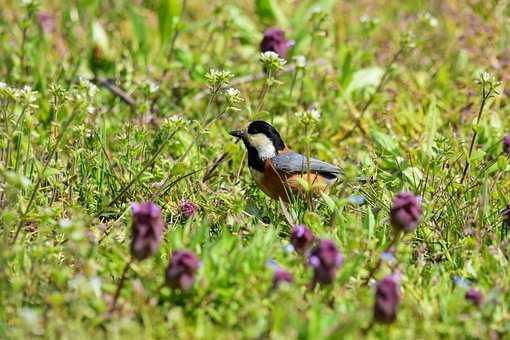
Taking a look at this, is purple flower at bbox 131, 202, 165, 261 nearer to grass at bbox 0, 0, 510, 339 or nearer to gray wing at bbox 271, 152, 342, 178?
grass at bbox 0, 0, 510, 339

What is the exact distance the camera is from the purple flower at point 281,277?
2.67 metres

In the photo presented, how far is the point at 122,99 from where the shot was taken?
200 inches

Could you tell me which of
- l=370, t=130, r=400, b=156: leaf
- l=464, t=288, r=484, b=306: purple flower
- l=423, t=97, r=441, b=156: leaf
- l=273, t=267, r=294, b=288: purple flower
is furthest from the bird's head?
l=464, t=288, r=484, b=306: purple flower

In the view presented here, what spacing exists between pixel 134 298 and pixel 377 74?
125 inches

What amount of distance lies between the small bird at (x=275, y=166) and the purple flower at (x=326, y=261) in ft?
4.16

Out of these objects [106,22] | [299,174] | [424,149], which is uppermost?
[106,22]

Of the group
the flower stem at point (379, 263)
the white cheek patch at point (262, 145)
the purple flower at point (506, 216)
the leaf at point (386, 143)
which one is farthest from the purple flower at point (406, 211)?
the leaf at point (386, 143)

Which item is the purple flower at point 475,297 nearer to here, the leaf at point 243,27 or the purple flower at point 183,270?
the purple flower at point 183,270

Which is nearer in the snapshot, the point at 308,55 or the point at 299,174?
the point at 299,174

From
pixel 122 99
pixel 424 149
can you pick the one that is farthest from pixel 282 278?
pixel 122 99

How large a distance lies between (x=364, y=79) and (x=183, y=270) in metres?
3.08

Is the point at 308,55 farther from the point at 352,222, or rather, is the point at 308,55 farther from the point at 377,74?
the point at 352,222

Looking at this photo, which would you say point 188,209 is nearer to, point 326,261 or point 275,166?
point 275,166

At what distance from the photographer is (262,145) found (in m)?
4.16
